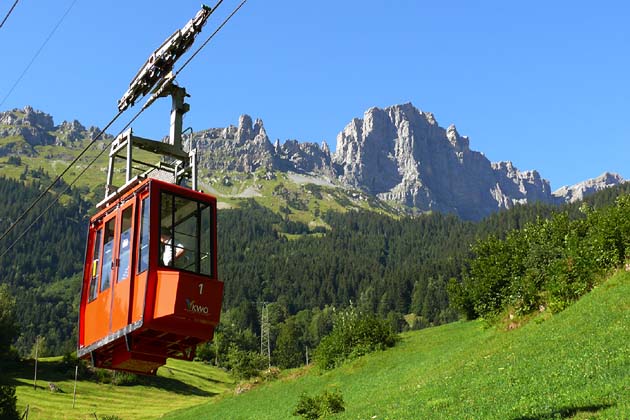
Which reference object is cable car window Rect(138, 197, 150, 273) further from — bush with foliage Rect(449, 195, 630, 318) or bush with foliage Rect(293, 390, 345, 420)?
bush with foliage Rect(449, 195, 630, 318)

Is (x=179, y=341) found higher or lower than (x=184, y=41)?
lower

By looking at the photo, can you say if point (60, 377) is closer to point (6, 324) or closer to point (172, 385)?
point (172, 385)

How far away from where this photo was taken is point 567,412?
19.9m

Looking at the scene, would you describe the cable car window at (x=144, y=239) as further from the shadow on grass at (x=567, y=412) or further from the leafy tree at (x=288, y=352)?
the leafy tree at (x=288, y=352)

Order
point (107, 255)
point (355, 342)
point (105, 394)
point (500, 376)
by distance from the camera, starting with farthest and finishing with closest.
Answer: point (105, 394), point (355, 342), point (500, 376), point (107, 255)

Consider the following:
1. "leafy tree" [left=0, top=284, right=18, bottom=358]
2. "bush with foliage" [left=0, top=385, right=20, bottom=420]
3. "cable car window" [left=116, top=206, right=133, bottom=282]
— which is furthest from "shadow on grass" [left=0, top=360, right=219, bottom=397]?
"cable car window" [left=116, top=206, right=133, bottom=282]

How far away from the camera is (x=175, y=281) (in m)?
17.9

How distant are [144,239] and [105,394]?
289ft

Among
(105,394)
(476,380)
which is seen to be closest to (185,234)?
(476,380)

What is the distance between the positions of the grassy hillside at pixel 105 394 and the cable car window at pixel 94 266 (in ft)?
194

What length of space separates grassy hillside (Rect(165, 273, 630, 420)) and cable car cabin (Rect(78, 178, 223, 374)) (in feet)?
36.1

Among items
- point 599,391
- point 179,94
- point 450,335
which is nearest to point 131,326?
point 179,94

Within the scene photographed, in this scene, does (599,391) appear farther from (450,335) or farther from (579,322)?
(450,335)

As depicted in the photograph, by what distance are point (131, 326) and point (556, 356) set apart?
70.4ft
